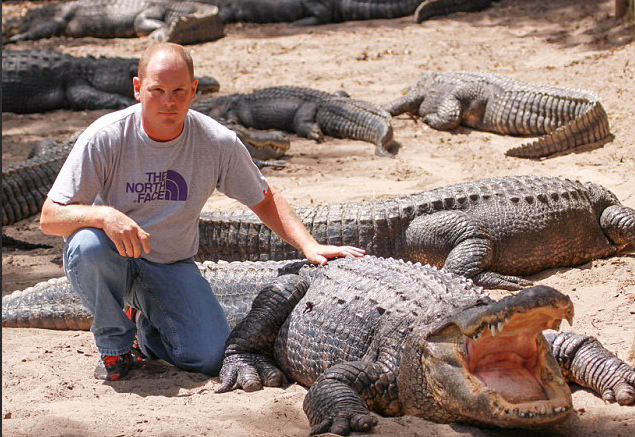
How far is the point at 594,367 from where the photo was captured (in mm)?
3396

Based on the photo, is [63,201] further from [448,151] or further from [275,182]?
[448,151]

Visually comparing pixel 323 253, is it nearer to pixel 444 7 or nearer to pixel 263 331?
pixel 263 331

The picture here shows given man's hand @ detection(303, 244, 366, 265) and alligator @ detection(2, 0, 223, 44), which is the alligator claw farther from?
alligator @ detection(2, 0, 223, 44)

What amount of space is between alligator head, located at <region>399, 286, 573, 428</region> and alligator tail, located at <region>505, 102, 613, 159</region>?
176 inches

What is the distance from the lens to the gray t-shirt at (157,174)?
3.66 m

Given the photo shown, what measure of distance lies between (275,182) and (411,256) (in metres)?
1.92

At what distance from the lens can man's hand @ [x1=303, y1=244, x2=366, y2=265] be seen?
405cm

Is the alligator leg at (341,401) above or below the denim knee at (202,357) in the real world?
above

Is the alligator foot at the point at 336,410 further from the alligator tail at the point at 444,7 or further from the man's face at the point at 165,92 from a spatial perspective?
the alligator tail at the point at 444,7

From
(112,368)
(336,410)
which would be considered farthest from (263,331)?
(336,410)

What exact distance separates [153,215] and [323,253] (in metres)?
0.79

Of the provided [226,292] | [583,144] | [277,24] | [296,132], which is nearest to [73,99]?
[296,132]

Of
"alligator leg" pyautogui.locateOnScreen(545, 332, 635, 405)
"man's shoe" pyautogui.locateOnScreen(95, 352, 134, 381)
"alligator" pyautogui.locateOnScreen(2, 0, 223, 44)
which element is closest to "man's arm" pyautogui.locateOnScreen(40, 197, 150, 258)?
"man's shoe" pyautogui.locateOnScreen(95, 352, 134, 381)

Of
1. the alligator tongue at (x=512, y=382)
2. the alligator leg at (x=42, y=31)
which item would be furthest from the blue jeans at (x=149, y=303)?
the alligator leg at (x=42, y=31)
